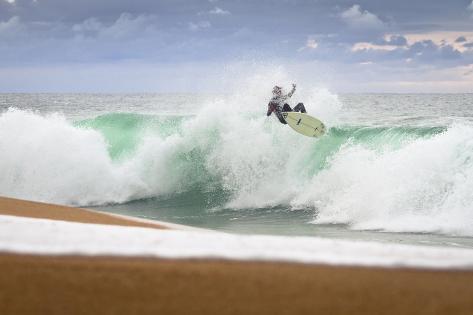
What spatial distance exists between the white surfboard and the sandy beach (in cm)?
1280

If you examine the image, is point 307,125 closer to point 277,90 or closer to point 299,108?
point 299,108

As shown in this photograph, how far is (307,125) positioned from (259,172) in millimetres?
1593

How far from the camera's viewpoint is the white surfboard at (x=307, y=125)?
537 inches

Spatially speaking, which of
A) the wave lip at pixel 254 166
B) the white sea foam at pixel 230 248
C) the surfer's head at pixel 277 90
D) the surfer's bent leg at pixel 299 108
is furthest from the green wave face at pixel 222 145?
the white sea foam at pixel 230 248

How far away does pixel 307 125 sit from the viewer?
13.9 metres

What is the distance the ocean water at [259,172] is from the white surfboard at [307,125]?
0.72 m

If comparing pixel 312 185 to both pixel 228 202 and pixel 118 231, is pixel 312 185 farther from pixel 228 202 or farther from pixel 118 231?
pixel 118 231

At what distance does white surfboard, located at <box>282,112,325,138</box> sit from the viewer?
537 inches

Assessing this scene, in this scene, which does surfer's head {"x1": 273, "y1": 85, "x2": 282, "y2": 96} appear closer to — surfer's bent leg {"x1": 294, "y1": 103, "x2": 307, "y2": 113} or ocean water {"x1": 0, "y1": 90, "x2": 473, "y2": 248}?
surfer's bent leg {"x1": 294, "y1": 103, "x2": 307, "y2": 113}


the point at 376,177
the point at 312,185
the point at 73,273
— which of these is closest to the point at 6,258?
the point at 73,273

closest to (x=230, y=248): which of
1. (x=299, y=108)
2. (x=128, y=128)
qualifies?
(x=299, y=108)

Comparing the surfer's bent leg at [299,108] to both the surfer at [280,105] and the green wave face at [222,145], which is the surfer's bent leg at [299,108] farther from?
the green wave face at [222,145]

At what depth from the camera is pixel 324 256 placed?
0.86m

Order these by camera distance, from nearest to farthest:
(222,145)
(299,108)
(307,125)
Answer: (299,108) < (307,125) < (222,145)
